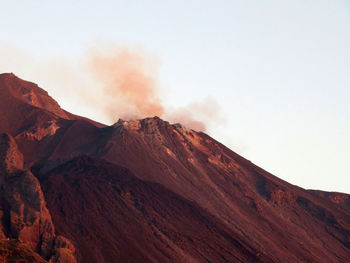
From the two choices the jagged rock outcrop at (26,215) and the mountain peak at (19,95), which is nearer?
the jagged rock outcrop at (26,215)

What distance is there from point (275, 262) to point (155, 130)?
193 ft

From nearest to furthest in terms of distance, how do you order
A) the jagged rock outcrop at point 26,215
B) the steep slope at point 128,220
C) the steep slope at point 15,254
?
the steep slope at point 15,254 → the jagged rock outcrop at point 26,215 → the steep slope at point 128,220

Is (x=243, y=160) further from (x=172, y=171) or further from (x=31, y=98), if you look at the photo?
(x=31, y=98)

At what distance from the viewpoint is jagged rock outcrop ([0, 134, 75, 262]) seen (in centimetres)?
8725

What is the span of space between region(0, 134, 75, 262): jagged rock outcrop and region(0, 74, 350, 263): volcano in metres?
0.18

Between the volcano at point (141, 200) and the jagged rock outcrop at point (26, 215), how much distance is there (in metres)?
0.18

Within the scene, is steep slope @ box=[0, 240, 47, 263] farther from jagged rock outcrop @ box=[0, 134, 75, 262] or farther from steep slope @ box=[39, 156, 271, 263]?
steep slope @ box=[39, 156, 271, 263]

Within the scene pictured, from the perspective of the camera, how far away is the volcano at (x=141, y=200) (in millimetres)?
95750

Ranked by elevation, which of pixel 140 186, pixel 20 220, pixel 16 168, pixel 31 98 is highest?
pixel 31 98

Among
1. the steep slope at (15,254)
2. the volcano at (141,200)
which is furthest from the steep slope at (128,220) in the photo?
the steep slope at (15,254)

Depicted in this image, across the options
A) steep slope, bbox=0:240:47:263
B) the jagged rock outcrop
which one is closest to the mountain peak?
the jagged rock outcrop

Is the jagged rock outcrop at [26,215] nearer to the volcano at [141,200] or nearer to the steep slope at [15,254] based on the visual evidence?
the volcano at [141,200]

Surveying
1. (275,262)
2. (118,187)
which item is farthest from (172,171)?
(275,262)

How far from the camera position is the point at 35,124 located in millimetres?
165250
